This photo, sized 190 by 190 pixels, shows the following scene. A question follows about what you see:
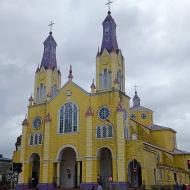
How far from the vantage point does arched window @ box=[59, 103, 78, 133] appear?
157 ft

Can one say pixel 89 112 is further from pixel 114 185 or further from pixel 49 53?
pixel 49 53

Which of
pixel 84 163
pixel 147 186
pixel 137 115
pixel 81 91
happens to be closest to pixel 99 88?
pixel 81 91

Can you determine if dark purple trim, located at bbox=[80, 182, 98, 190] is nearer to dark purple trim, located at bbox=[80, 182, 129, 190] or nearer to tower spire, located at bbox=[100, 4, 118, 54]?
dark purple trim, located at bbox=[80, 182, 129, 190]

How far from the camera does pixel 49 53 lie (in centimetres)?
5706

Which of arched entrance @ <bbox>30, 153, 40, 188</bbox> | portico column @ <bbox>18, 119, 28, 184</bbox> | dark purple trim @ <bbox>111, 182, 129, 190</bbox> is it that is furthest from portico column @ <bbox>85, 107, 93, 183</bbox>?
portico column @ <bbox>18, 119, 28, 184</bbox>

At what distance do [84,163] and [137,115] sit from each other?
25414mm

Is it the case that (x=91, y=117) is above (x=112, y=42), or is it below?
below

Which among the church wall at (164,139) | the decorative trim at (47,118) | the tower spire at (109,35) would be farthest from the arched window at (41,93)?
the church wall at (164,139)

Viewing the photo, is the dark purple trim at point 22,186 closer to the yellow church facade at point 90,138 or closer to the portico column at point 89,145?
the yellow church facade at point 90,138

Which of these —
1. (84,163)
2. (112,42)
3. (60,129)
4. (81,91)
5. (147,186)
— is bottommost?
(147,186)

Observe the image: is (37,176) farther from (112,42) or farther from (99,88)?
(112,42)

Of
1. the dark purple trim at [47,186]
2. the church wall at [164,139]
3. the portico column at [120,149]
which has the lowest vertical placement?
the dark purple trim at [47,186]

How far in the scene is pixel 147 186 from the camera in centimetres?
4109

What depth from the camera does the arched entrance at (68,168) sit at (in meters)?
48.7
